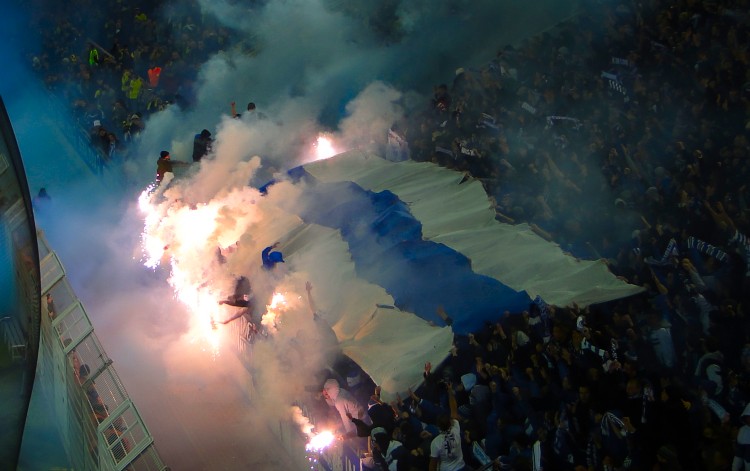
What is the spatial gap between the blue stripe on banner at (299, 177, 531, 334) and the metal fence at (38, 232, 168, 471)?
2806mm

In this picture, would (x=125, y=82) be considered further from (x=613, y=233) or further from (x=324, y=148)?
(x=613, y=233)

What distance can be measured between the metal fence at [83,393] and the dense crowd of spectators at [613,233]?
1.92m

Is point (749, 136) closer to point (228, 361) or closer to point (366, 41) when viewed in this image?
point (228, 361)

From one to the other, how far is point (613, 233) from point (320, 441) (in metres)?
3.36

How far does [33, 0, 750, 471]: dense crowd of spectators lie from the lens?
559 cm

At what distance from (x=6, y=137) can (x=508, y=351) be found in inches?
182

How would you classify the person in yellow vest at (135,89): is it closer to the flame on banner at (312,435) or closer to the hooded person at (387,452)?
the flame on banner at (312,435)

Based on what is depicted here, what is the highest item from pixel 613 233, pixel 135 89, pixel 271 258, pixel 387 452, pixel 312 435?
pixel 613 233

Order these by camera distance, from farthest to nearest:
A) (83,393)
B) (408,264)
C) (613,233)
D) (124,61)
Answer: (124,61) < (408,264) < (613,233) < (83,393)

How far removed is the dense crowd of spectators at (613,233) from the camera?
5.59 metres

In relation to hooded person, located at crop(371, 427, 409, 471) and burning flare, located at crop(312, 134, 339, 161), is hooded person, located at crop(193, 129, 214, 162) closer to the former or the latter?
burning flare, located at crop(312, 134, 339, 161)

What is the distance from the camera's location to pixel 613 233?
7.75 meters

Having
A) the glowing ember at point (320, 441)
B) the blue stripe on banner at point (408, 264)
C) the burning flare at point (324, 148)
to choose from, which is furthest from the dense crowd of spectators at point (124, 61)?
the glowing ember at point (320, 441)

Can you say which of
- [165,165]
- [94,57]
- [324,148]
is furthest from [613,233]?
[94,57]
